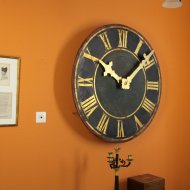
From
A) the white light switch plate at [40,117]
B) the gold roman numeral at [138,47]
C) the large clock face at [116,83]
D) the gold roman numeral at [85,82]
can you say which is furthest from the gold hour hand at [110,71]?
the white light switch plate at [40,117]

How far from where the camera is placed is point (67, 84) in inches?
70.9

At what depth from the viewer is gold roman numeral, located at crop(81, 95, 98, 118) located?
1.78m

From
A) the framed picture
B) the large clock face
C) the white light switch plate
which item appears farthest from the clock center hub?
the framed picture

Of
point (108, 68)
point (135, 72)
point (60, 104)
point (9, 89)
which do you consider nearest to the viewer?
point (9, 89)

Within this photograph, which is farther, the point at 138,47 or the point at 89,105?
the point at 138,47

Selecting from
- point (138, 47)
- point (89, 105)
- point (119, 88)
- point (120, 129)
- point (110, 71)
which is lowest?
point (120, 129)

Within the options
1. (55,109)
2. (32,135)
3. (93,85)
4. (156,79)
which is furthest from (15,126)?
(156,79)

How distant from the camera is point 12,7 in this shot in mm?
1641

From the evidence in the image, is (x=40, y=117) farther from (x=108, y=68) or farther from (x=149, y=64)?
(x=149, y=64)

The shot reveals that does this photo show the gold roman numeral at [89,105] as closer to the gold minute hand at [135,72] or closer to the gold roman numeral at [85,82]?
the gold roman numeral at [85,82]

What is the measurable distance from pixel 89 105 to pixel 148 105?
→ 0.47m

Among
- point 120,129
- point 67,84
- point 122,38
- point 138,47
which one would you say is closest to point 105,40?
point 122,38

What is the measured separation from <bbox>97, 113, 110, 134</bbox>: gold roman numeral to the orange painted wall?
85 millimetres

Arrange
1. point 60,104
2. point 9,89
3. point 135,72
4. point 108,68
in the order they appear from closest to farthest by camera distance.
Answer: point 9,89
point 60,104
point 108,68
point 135,72
